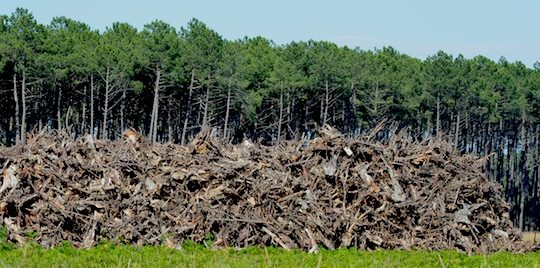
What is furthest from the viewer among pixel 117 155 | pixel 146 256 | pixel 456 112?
pixel 456 112

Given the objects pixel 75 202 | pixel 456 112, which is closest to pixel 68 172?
pixel 75 202

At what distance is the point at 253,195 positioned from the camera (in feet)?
54.9

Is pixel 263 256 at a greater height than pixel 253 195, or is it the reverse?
pixel 253 195

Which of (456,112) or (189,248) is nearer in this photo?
(189,248)

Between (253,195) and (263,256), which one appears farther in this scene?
(253,195)

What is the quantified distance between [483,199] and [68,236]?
9641 mm

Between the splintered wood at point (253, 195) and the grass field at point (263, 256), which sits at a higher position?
the splintered wood at point (253, 195)

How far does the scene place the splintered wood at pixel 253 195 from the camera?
52.1 ft

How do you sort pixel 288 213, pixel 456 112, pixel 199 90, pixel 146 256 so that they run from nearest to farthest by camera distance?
1. pixel 146 256
2. pixel 288 213
3. pixel 199 90
4. pixel 456 112

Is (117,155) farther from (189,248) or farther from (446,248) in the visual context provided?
(446,248)

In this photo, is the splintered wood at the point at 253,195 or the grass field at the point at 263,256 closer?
the grass field at the point at 263,256

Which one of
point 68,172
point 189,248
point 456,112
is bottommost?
point 189,248

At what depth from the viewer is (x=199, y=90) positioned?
64562 mm

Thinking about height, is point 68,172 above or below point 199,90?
below
